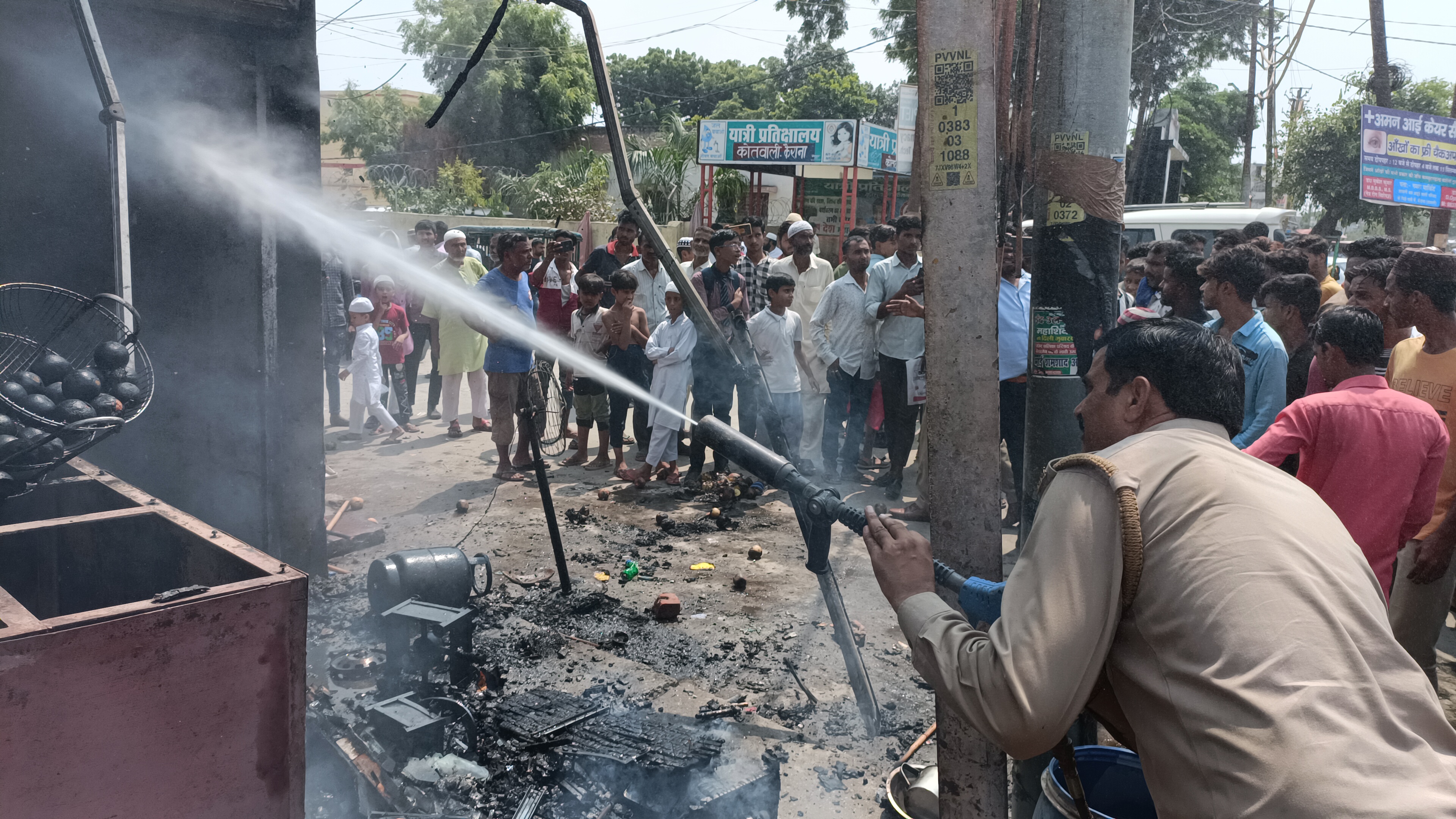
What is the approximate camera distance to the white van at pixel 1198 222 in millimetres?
12578

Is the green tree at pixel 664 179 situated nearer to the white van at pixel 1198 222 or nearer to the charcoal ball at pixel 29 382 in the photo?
the white van at pixel 1198 222

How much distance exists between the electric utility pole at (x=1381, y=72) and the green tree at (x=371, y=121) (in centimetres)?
4075

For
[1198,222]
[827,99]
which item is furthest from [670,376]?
[827,99]

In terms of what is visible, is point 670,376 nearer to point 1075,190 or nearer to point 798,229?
point 798,229

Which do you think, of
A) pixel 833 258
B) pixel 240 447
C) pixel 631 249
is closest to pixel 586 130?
pixel 833 258

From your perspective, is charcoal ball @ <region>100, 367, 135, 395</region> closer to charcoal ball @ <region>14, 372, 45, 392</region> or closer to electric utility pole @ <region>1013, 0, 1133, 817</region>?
charcoal ball @ <region>14, 372, 45, 392</region>

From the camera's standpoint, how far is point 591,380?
321 inches

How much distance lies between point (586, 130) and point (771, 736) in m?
48.1

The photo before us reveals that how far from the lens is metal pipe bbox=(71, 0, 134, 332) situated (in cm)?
332

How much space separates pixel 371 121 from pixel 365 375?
143ft

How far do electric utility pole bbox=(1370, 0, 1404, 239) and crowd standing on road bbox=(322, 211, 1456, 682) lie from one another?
7.48 m

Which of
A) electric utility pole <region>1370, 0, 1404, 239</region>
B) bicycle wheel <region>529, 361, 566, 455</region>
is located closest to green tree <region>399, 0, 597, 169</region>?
electric utility pole <region>1370, 0, 1404, 239</region>

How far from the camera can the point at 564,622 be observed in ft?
17.0

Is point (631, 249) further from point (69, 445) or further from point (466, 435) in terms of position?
point (69, 445)
